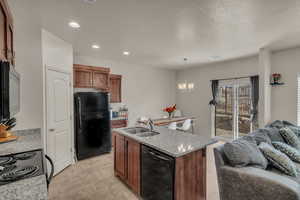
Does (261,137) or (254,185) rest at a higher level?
(261,137)

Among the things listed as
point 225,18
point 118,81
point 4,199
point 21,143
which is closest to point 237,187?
point 4,199

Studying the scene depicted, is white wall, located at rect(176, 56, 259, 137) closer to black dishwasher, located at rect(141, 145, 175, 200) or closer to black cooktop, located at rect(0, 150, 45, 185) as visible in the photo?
Result: black dishwasher, located at rect(141, 145, 175, 200)

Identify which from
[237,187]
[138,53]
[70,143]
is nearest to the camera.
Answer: [237,187]

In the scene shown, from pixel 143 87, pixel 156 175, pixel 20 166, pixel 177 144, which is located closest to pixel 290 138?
pixel 177 144

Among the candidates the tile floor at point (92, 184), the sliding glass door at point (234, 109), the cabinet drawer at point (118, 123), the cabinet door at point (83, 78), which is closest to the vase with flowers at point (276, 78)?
the sliding glass door at point (234, 109)

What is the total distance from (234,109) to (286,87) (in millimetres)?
1456

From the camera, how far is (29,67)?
2.50m

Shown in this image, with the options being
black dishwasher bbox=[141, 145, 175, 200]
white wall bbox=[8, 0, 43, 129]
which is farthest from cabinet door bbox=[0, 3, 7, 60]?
black dishwasher bbox=[141, 145, 175, 200]

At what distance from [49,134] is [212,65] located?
5.22 m

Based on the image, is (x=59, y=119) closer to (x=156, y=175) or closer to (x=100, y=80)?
(x=100, y=80)

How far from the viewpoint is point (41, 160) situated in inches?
55.6

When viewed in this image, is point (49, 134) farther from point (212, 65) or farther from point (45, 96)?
point (212, 65)

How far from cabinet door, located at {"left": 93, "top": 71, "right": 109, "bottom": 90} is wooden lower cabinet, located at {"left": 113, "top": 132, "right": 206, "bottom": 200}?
1.89m

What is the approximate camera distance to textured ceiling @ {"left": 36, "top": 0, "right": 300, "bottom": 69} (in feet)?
6.40
